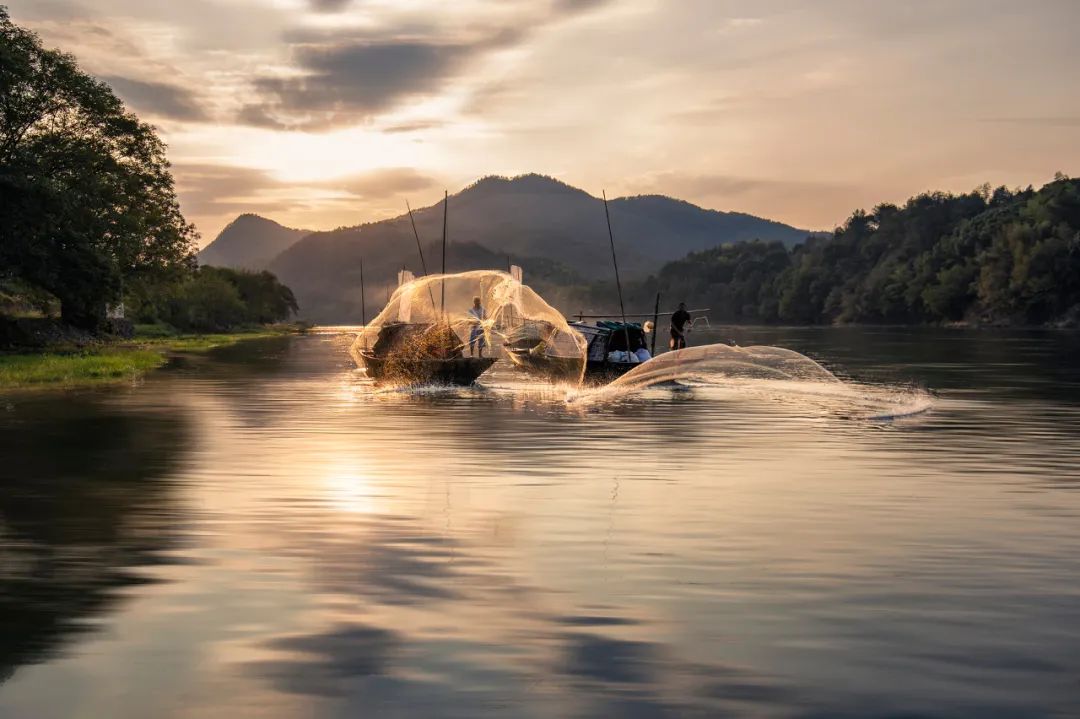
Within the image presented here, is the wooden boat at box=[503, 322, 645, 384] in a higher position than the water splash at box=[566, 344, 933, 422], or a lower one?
higher

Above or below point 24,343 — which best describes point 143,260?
above

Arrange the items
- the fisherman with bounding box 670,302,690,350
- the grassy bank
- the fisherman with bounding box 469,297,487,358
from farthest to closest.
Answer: the fisherman with bounding box 670,302,690,350, the fisherman with bounding box 469,297,487,358, the grassy bank

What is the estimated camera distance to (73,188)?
75.3 metres

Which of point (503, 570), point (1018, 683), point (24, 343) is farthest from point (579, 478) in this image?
point (24, 343)

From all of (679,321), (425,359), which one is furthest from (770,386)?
(425,359)

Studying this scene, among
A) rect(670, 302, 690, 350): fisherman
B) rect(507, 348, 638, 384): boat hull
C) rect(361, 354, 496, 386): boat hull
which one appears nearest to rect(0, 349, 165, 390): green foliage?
rect(361, 354, 496, 386): boat hull

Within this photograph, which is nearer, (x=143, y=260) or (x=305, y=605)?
(x=305, y=605)

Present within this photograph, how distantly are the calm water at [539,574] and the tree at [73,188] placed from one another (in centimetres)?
3674

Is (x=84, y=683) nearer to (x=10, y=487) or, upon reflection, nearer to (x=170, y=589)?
(x=170, y=589)

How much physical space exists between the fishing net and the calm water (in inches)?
781

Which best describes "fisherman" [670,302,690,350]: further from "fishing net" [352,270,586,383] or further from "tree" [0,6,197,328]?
"tree" [0,6,197,328]

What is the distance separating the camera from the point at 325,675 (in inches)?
424

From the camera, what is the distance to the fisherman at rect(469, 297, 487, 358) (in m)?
54.4

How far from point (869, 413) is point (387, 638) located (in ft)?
104
